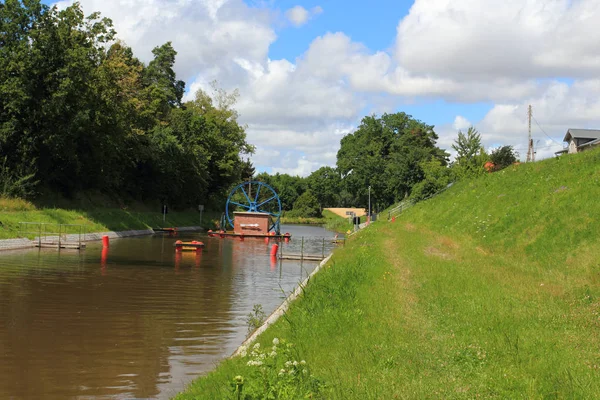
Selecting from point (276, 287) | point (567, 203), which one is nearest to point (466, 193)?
point (567, 203)

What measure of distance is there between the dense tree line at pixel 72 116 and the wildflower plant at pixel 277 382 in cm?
4094

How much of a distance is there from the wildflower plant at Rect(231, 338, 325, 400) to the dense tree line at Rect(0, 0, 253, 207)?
134 ft

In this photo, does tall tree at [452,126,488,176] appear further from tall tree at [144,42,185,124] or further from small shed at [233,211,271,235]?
tall tree at [144,42,185,124]

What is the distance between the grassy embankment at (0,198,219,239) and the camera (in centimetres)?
3728

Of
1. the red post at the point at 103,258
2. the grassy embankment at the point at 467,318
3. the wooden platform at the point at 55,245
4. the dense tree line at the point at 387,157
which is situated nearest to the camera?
the grassy embankment at the point at 467,318

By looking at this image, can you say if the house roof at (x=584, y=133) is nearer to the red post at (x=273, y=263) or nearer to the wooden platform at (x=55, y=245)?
the red post at (x=273, y=263)

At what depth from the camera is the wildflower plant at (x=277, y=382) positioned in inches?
256

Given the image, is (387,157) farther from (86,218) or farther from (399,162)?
(86,218)

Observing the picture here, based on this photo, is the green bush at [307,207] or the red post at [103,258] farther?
the green bush at [307,207]

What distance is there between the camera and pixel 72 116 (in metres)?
46.8

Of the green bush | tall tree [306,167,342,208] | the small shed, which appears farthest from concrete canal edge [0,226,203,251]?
tall tree [306,167,342,208]

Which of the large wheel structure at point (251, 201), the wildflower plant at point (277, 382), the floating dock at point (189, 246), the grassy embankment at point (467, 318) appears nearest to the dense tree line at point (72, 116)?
the large wheel structure at point (251, 201)

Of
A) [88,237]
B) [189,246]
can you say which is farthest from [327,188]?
[189,246]

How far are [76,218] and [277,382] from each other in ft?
143
